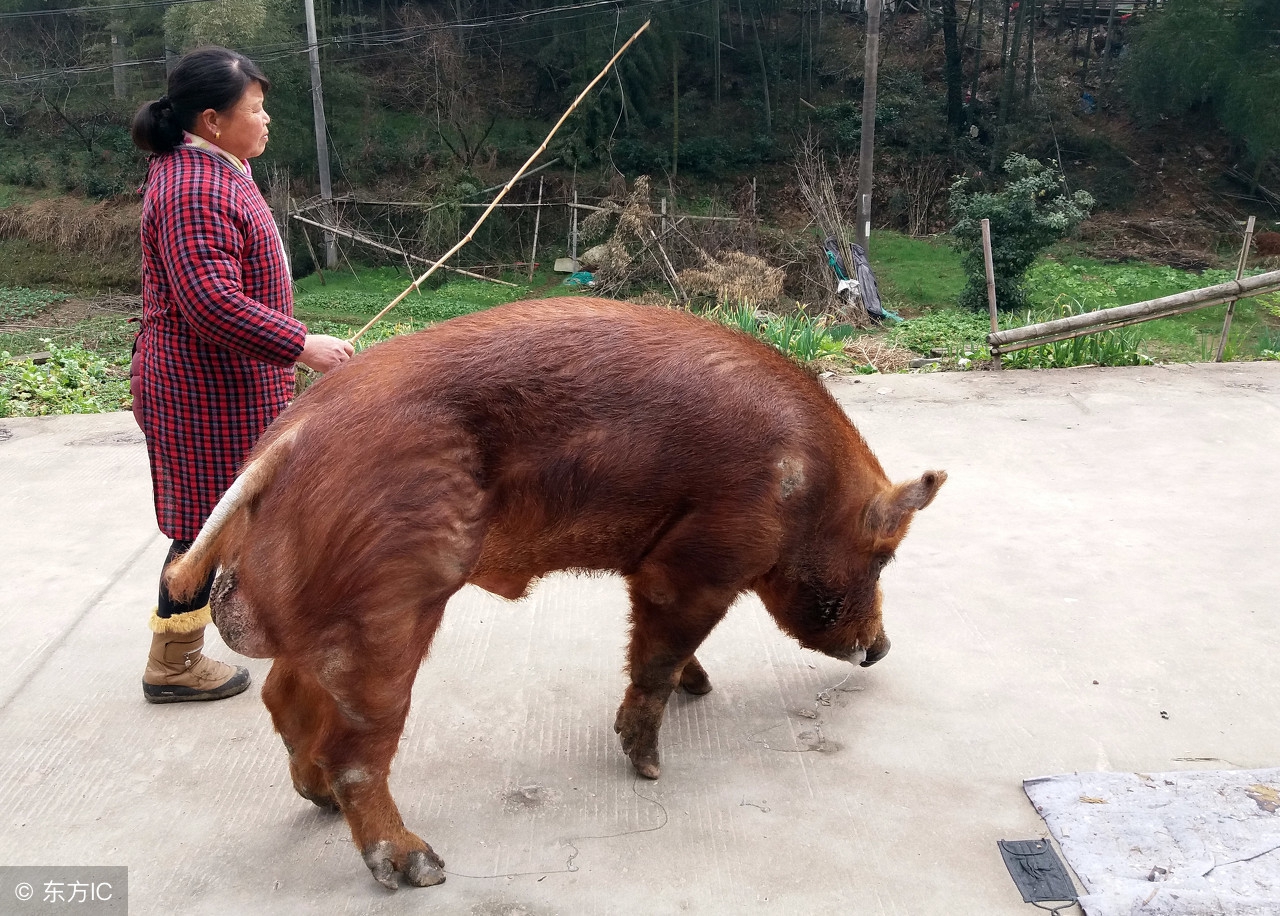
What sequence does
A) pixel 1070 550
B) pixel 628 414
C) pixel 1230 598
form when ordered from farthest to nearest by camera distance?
pixel 1070 550 < pixel 1230 598 < pixel 628 414

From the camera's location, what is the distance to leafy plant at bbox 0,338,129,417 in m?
7.88

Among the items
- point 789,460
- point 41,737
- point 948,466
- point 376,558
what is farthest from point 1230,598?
point 41,737

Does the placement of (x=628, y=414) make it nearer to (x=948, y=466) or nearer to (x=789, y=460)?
(x=789, y=460)

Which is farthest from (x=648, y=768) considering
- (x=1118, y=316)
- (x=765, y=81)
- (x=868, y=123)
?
(x=765, y=81)

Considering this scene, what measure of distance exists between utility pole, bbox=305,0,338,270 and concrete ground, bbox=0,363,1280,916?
17.4 meters

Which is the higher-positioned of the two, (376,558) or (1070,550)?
(376,558)

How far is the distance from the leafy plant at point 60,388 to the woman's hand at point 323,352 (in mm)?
5721

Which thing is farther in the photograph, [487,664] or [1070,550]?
[1070,550]

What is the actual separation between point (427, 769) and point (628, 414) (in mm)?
1357

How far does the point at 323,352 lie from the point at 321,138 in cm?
2145

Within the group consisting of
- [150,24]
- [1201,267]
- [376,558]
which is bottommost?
[1201,267]

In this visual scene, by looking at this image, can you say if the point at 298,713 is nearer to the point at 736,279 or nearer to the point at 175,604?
the point at 175,604

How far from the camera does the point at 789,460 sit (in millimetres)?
2746

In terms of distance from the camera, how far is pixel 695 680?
350cm
